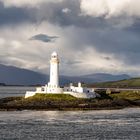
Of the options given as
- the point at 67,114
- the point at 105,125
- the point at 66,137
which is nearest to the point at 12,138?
the point at 66,137

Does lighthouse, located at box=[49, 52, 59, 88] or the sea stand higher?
lighthouse, located at box=[49, 52, 59, 88]

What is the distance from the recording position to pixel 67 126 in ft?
228

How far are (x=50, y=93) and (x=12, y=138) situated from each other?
5146cm

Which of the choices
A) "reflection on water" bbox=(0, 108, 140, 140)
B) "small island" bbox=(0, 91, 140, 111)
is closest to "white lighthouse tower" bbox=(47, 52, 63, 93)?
"small island" bbox=(0, 91, 140, 111)

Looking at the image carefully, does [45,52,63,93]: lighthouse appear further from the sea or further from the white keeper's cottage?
the sea

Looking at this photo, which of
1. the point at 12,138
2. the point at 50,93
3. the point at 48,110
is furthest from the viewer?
the point at 50,93

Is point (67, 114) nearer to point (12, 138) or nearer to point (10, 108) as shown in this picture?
point (10, 108)

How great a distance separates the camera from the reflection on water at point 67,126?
58812 millimetres

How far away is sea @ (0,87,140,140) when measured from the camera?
5875 cm

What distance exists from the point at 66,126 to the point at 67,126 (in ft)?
0.44

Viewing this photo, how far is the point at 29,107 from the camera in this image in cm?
9888

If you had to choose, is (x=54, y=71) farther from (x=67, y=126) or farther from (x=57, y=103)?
(x=67, y=126)

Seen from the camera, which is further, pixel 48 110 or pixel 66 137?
pixel 48 110

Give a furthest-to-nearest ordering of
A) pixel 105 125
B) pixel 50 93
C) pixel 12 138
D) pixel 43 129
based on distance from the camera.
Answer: pixel 50 93, pixel 105 125, pixel 43 129, pixel 12 138
